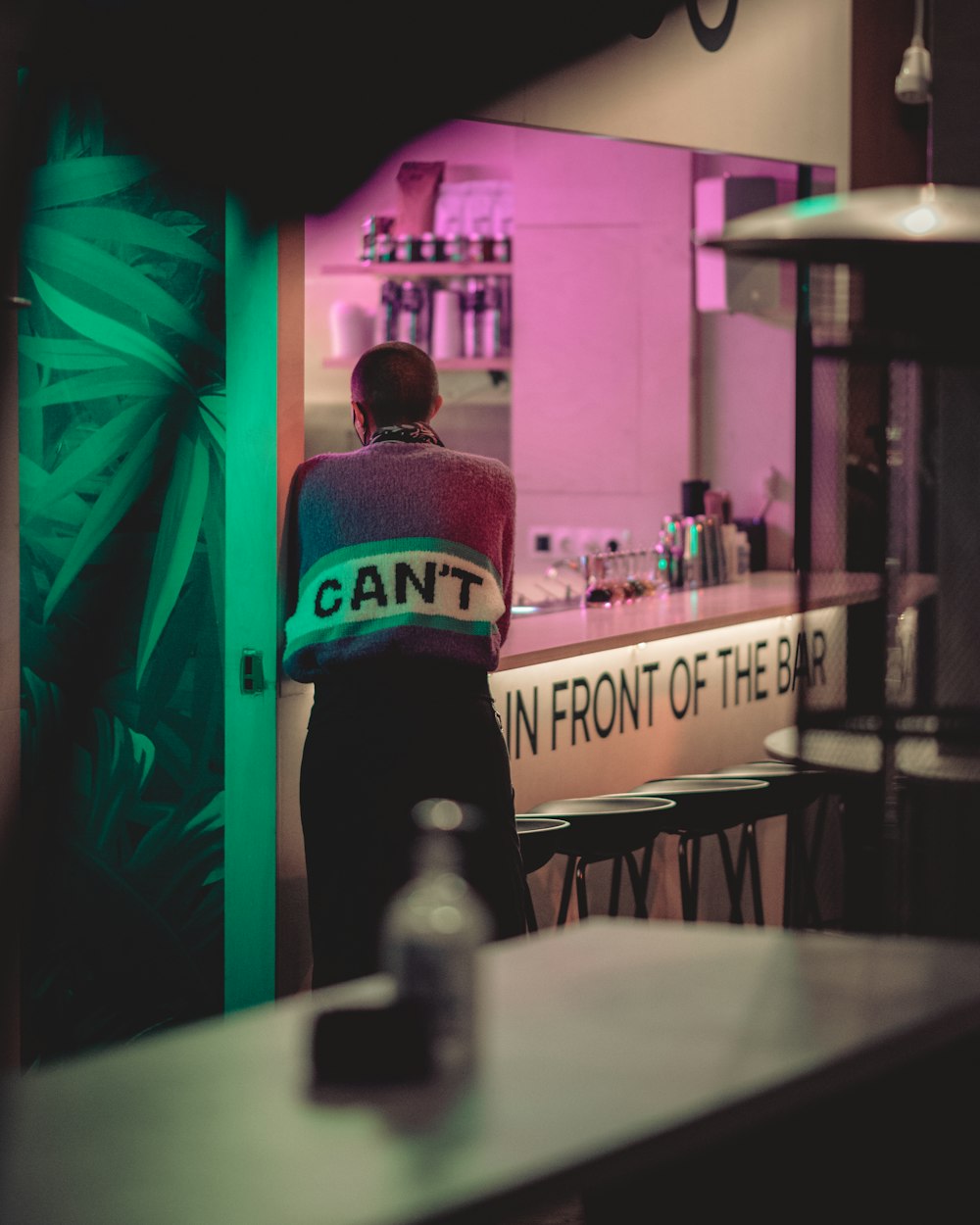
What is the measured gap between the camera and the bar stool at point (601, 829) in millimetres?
3996

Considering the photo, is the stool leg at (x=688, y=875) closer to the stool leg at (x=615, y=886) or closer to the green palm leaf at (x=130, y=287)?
the stool leg at (x=615, y=886)

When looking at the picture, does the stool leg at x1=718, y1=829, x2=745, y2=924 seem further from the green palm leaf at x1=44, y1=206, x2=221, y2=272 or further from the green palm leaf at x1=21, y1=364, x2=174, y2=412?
the green palm leaf at x1=44, y1=206, x2=221, y2=272

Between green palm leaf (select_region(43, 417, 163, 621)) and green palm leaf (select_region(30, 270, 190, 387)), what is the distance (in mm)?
133

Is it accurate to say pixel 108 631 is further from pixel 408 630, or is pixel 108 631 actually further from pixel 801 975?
pixel 801 975

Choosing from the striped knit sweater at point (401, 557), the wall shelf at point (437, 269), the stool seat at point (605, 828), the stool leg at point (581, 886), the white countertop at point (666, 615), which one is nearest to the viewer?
the striped knit sweater at point (401, 557)

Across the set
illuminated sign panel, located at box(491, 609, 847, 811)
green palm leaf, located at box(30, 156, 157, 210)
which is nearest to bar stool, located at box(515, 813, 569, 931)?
illuminated sign panel, located at box(491, 609, 847, 811)

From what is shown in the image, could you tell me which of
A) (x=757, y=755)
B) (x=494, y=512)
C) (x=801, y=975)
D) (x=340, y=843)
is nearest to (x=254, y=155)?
(x=494, y=512)

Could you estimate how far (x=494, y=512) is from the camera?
3.16 metres

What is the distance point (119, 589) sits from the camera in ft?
12.1

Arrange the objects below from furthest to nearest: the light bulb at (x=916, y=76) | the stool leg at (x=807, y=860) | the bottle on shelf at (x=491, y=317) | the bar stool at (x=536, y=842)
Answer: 1. the bottle on shelf at (x=491, y=317)
2. the light bulb at (x=916, y=76)
3. the stool leg at (x=807, y=860)
4. the bar stool at (x=536, y=842)

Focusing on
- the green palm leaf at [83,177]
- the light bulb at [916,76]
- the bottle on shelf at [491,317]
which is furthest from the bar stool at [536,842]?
the bottle on shelf at [491,317]

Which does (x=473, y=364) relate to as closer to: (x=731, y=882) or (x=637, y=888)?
(x=731, y=882)

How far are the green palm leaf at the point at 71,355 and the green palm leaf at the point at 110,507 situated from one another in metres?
0.17

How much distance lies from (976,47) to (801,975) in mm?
3819
